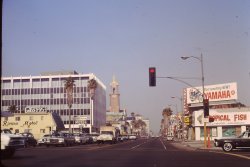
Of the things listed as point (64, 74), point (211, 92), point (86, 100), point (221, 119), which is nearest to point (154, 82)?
point (221, 119)

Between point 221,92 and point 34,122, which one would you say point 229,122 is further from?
point 34,122

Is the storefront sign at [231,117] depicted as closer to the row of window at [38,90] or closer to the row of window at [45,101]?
the row of window at [45,101]

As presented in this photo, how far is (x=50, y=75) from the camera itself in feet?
474

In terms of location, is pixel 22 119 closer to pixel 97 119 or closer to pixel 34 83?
pixel 34 83

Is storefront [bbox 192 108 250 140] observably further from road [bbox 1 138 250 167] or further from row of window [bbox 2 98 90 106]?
row of window [bbox 2 98 90 106]

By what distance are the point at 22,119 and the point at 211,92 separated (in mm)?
40341

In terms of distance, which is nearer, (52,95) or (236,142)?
(236,142)

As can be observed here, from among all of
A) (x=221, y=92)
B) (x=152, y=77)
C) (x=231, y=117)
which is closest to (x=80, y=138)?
(x=152, y=77)

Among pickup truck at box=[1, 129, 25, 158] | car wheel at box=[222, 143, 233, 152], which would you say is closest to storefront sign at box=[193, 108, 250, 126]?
car wheel at box=[222, 143, 233, 152]

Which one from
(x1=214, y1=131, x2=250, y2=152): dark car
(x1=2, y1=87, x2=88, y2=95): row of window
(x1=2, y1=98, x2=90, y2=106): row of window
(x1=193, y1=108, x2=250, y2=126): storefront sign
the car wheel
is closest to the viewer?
(x1=214, y1=131, x2=250, y2=152): dark car

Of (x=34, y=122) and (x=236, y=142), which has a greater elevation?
(x=34, y=122)

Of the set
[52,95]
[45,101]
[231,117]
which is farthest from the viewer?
[45,101]

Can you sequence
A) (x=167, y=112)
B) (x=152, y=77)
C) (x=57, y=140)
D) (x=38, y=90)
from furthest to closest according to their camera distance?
(x=167, y=112)
(x=38, y=90)
(x=57, y=140)
(x=152, y=77)

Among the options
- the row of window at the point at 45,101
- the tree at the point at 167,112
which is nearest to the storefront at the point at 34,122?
the row of window at the point at 45,101
